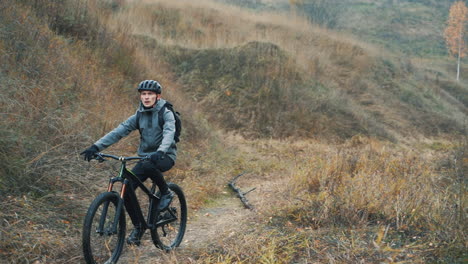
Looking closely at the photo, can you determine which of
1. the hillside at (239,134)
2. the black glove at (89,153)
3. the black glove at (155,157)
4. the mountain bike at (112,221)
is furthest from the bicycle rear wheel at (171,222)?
the black glove at (89,153)

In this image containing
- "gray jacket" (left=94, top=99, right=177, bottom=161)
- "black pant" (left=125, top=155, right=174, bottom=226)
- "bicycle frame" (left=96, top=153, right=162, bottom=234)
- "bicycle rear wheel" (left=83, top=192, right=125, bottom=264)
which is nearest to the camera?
"bicycle rear wheel" (left=83, top=192, right=125, bottom=264)

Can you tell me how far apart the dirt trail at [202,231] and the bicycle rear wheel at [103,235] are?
24 cm

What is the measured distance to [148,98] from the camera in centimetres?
468

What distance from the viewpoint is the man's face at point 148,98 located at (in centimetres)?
468

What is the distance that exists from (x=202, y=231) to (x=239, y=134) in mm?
8148

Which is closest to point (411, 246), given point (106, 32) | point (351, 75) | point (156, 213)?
point (156, 213)

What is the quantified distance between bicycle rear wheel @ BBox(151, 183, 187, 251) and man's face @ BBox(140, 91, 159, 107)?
1144mm

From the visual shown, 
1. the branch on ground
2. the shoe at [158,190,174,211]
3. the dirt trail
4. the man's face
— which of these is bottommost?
the branch on ground

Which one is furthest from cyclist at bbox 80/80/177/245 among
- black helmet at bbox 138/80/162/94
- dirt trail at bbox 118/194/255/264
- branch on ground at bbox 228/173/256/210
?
branch on ground at bbox 228/173/256/210

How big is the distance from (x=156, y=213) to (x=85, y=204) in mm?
1204

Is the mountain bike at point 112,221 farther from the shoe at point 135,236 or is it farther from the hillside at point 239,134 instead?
the hillside at point 239,134

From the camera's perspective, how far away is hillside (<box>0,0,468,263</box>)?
15.3 ft

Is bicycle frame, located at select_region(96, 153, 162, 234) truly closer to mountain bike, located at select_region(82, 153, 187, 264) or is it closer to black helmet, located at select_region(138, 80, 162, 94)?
mountain bike, located at select_region(82, 153, 187, 264)

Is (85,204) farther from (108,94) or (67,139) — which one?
(108,94)
